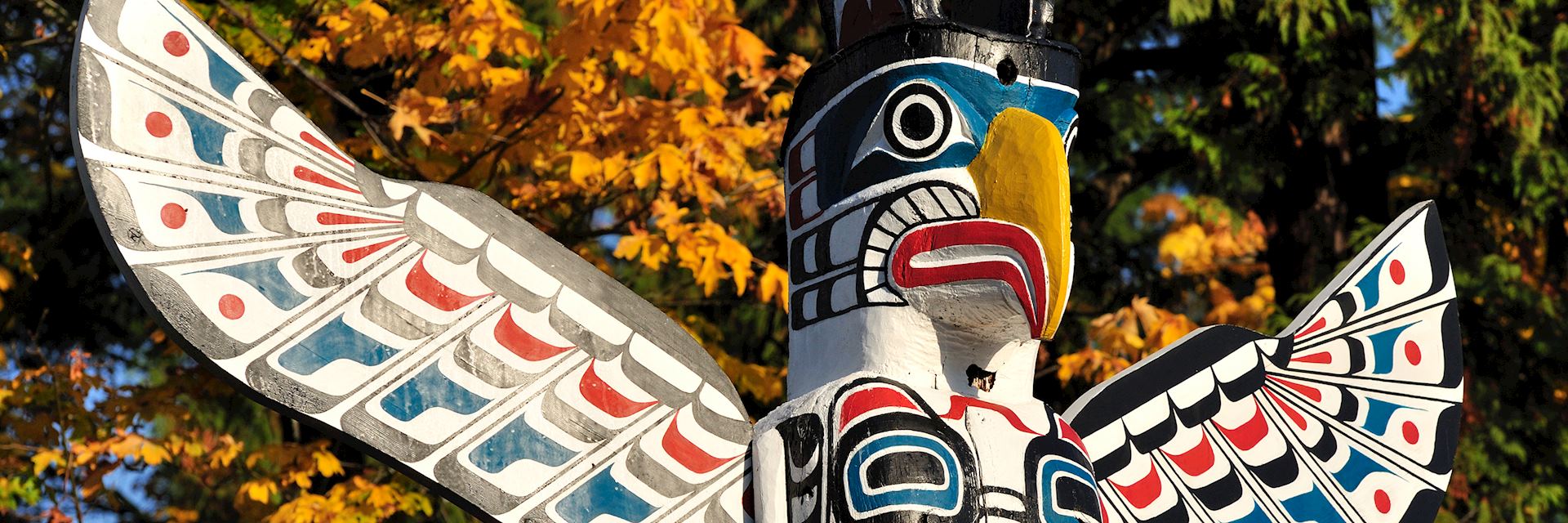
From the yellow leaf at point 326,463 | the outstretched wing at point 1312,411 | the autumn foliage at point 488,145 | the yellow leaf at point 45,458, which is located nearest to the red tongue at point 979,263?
the outstretched wing at point 1312,411

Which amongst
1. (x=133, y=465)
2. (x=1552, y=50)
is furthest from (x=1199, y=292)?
(x=133, y=465)

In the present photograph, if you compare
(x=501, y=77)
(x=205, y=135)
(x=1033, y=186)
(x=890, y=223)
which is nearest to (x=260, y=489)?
(x=501, y=77)

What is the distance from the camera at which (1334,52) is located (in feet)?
27.9

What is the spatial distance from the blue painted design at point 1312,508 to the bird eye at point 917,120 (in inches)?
53.0

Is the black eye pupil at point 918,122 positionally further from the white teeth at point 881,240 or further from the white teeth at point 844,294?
the white teeth at point 844,294

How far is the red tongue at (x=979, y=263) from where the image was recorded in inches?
125

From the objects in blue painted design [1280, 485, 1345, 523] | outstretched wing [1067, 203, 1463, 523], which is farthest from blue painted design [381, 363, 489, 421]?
blue painted design [1280, 485, 1345, 523]

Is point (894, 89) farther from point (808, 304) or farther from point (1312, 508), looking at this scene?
point (1312, 508)

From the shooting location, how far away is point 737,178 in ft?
20.8

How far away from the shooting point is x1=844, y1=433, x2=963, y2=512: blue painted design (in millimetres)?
3131

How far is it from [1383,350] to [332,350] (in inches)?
104

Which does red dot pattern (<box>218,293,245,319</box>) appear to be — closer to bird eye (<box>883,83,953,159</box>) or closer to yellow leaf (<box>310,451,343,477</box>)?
bird eye (<box>883,83,953,159</box>)

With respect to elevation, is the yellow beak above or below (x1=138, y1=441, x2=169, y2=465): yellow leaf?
above

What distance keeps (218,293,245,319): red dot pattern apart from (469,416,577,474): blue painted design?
19.4 inches
